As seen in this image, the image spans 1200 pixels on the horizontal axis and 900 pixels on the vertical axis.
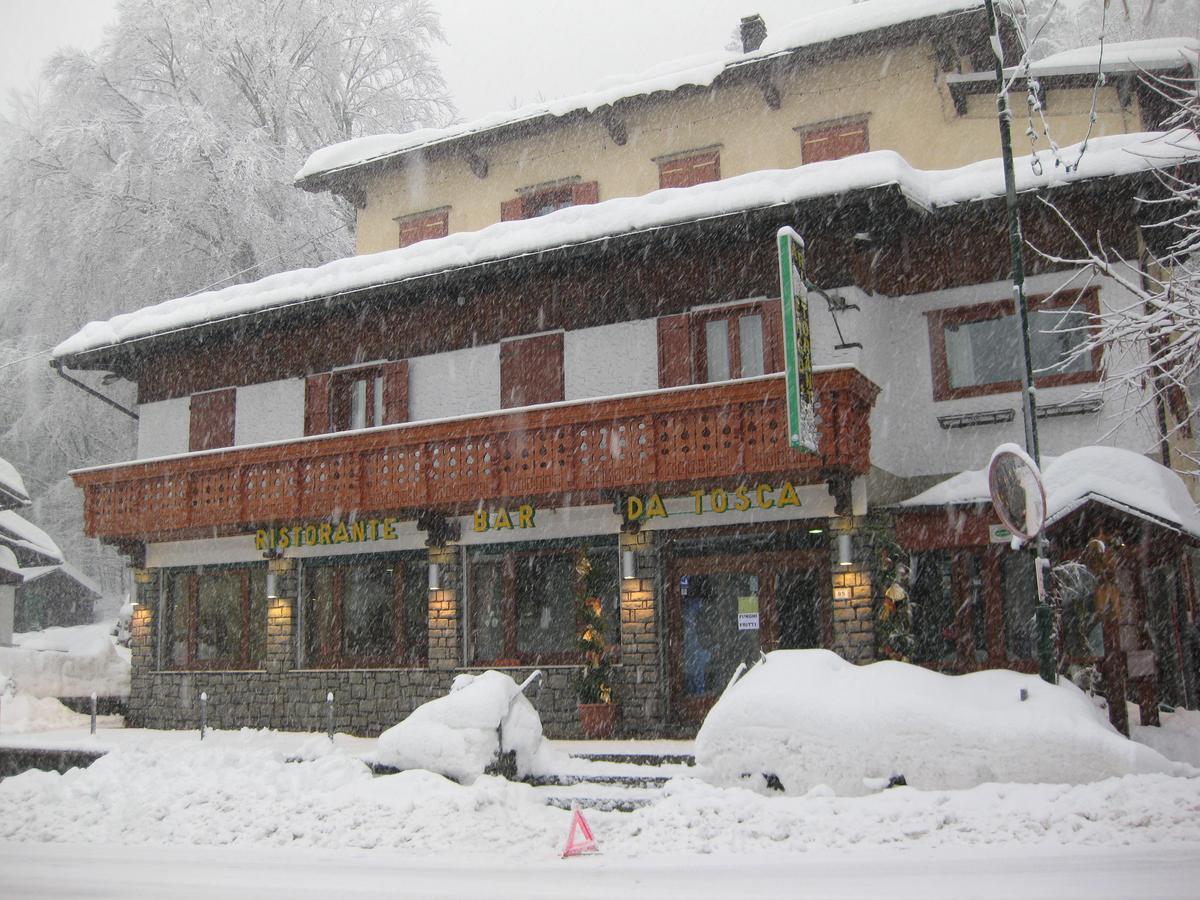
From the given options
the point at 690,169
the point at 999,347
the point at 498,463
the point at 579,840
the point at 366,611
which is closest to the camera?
the point at 579,840

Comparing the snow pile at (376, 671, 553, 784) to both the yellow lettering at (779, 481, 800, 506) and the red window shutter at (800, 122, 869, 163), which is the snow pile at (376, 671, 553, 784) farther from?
the red window shutter at (800, 122, 869, 163)

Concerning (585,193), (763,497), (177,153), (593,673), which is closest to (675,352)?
(763,497)

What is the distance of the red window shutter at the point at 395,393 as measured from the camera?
2064cm

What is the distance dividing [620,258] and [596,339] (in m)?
1.44

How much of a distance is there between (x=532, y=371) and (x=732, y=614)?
5289 millimetres

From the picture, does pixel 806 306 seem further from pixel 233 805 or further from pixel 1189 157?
pixel 233 805

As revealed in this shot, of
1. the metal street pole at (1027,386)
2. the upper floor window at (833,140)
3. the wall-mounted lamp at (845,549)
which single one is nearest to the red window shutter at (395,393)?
the upper floor window at (833,140)

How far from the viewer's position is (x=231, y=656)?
853 inches

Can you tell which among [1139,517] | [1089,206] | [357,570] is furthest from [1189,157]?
[357,570]

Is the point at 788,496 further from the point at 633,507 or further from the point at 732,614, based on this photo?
the point at 633,507

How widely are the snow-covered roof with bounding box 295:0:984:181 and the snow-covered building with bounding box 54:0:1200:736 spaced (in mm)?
80

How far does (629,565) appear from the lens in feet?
58.1

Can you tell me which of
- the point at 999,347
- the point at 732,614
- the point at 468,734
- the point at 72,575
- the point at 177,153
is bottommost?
the point at 468,734

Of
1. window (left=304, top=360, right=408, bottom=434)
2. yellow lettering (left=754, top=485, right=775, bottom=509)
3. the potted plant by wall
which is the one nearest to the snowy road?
the potted plant by wall
